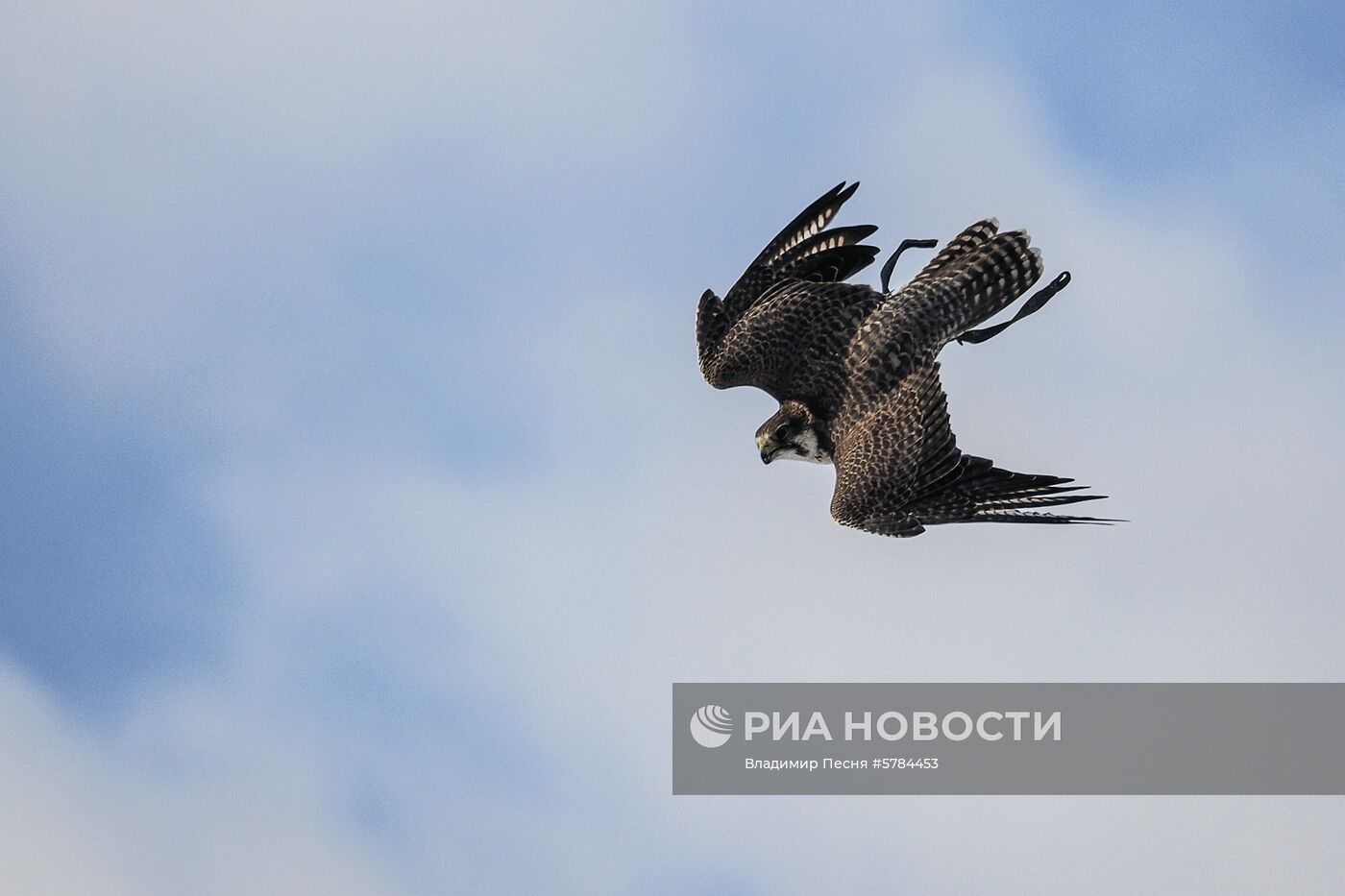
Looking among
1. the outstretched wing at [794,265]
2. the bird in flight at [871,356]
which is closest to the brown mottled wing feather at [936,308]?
the bird in flight at [871,356]

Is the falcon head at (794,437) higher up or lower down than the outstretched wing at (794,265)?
lower down

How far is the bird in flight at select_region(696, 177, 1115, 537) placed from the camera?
2819 cm

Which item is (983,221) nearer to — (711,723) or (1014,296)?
(1014,296)

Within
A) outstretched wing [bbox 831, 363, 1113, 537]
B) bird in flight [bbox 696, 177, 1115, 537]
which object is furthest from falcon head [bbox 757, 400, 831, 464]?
outstretched wing [bbox 831, 363, 1113, 537]

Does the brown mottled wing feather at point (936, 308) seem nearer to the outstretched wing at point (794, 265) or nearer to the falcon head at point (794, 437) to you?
the falcon head at point (794, 437)

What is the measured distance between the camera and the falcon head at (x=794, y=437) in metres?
29.8

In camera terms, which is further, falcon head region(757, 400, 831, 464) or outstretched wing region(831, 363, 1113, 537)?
falcon head region(757, 400, 831, 464)

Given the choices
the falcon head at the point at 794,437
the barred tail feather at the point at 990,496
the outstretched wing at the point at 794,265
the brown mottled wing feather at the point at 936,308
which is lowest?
the barred tail feather at the point at 990,496

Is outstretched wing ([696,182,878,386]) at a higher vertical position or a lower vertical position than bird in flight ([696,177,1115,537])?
higher

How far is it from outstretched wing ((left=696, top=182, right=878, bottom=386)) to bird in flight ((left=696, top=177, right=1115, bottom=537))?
0.07ft

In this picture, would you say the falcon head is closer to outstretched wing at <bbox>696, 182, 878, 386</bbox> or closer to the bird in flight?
the bird in flight

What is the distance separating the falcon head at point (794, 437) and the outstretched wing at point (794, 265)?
6.13 feet

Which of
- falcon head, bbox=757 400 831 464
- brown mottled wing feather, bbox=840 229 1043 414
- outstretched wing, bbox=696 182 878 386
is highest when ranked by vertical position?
outstretched wing, bbox=696 182 878 386

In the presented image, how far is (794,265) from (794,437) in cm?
328
